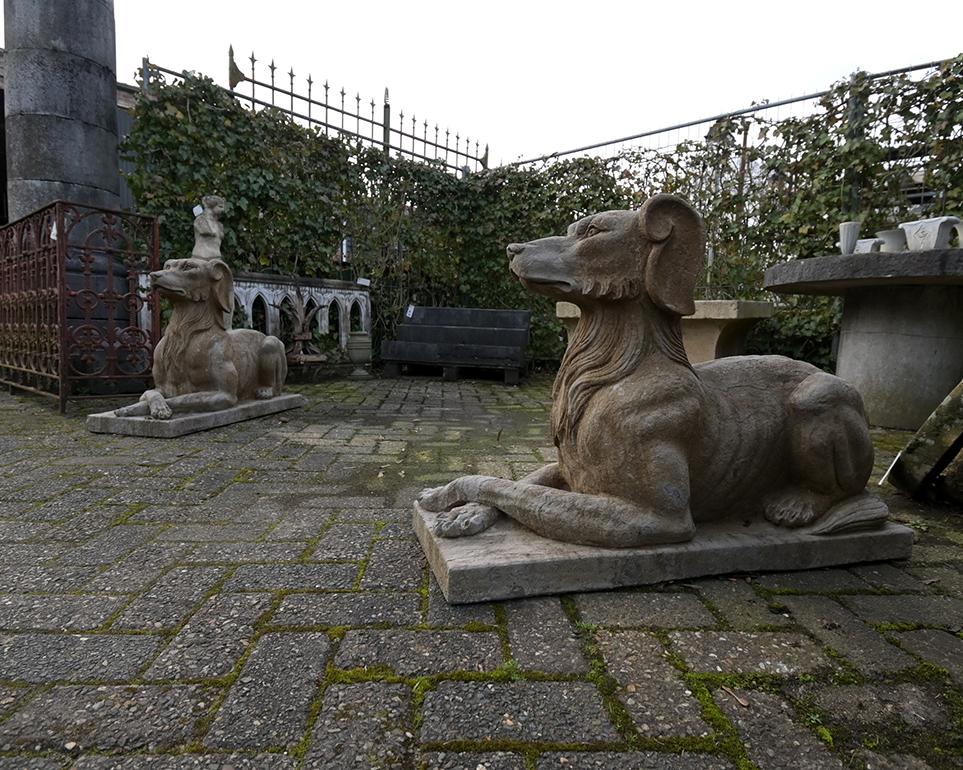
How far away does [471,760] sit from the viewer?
4.08 ft

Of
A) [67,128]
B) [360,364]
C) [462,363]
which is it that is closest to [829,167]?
[462,363]

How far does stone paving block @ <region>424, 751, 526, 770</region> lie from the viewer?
1.22m

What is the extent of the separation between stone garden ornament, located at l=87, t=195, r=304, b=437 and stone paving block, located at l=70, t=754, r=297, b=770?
3666 millimetres

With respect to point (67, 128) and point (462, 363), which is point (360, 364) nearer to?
point (462, 363)

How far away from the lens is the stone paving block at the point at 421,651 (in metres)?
1.57

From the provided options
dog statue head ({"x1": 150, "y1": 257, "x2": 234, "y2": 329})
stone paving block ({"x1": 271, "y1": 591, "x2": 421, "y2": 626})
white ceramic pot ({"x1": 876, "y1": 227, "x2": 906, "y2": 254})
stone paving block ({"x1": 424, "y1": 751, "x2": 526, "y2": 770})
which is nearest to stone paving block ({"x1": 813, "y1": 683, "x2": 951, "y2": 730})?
stone paving block ({"x1": 424, "y1": 751, "x2": 526, "y2": 770})

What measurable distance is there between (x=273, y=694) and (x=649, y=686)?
95cm

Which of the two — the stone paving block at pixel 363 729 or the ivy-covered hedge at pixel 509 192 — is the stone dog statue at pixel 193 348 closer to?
the ivy-covered hedge at pixel 509 192

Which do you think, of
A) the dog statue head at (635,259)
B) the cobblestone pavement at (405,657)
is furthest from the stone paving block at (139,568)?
the dog statue head at (635,259)

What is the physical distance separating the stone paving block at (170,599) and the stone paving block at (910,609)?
2.19 m

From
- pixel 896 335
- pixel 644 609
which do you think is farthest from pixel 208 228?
pixel 896 335

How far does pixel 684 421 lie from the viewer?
6.67 feet

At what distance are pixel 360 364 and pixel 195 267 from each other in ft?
15.2

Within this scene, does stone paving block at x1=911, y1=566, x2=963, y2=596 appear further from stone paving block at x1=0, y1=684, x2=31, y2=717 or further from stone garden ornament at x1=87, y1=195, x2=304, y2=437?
stone garden ornament at x1=87, y1=195, x2=304, y2=437
